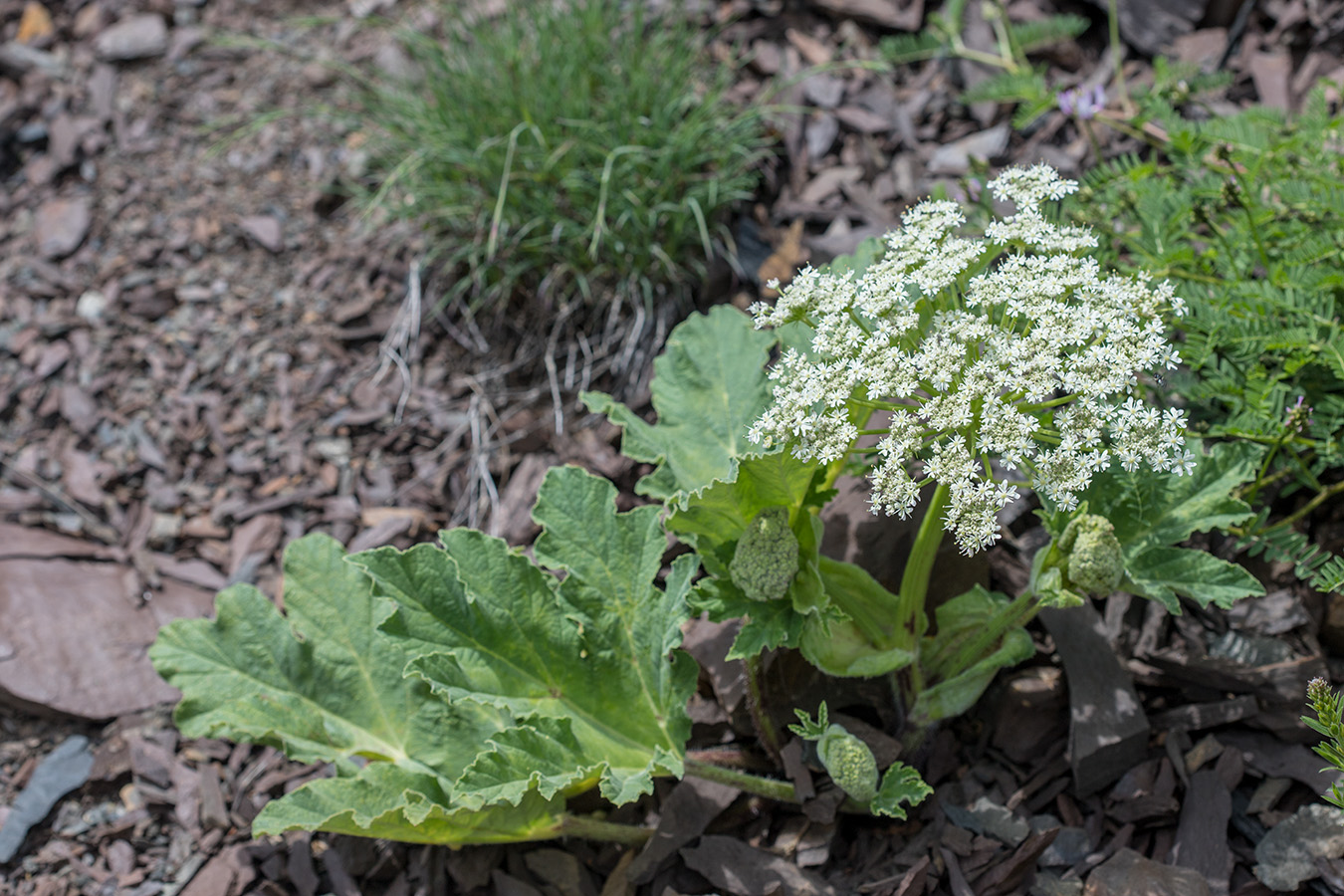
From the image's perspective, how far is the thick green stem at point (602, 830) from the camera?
2982 millimetres

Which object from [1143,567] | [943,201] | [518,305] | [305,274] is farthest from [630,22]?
[1143,567]

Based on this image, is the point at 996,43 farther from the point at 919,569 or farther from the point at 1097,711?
the point at 1097,711

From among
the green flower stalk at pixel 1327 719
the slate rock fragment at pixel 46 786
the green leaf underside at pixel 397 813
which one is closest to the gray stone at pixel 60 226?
the slate rock fragment at pixel 46 786

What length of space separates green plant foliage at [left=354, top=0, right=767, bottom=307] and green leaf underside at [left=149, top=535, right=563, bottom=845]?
1.47 m

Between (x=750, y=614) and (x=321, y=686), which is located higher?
(x=750, y=614)

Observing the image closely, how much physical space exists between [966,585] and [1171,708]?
673 millimetres

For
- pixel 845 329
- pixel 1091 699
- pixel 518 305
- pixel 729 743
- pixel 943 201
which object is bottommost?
pixel 729 743

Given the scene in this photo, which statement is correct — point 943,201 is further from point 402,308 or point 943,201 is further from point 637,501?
point 402,308

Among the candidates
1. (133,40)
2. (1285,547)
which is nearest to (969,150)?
(1285,547)

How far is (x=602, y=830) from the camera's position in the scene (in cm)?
302

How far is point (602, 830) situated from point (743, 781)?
0.43m

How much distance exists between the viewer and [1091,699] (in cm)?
301

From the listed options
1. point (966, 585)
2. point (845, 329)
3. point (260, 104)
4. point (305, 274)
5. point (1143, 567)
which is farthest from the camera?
point (260, 104)

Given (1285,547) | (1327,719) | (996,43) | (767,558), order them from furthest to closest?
1. (996,43)
2. (1285,547)
3. (767,558)
4. (1327,719)
